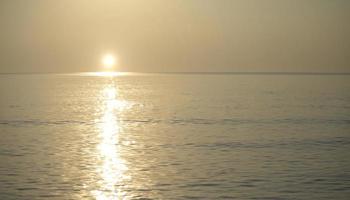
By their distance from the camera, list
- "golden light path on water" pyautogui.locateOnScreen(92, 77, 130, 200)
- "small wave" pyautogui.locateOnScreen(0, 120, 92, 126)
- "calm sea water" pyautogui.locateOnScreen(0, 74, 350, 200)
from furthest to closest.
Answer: "small wave" pyautogui.locateOnScreen(0, 120, 92, 126) → "calm sea water" pyautogui.locateOnScreen(0, 74, 350, 200) → "golden light path on water" pyautogui.locateOnScreen(92, 77, 130, 200)

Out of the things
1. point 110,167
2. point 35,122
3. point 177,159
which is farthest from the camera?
point 35,122

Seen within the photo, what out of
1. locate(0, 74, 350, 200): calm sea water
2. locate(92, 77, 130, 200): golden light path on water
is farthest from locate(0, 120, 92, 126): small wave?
locate(92, 77, 130, 200): golden light path on water

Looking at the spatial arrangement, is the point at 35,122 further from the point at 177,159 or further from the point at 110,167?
the point at 110,167

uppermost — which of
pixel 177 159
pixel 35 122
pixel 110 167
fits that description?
pixel 35 122

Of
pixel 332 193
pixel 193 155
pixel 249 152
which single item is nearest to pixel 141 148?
pixel 193 155

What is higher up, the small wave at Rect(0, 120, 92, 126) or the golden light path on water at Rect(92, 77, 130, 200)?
the small wave at Rect(0, 120, 92, 126)

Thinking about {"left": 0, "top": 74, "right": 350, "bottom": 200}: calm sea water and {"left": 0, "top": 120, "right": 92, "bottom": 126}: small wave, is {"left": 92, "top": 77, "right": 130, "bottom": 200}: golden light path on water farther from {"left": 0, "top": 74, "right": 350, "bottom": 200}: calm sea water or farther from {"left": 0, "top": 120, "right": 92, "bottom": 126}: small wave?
{"left": 0, "top": 120, "right": 92, "bottom": 126}: small wave

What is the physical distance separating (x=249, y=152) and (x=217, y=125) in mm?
20058

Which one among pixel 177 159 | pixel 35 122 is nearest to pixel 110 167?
pixel 177 159

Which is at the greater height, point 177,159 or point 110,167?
point 177,159

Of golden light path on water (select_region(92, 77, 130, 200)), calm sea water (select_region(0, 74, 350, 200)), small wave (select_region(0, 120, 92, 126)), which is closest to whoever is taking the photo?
golden light path on water (select_region(92, 77, 130, 200))

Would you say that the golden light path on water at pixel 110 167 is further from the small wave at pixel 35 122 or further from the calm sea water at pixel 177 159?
the small wave at pixel 35 122

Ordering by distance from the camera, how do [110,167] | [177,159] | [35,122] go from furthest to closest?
[35,122], [177,159], [110,167]

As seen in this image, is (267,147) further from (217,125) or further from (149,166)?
(217,125)
